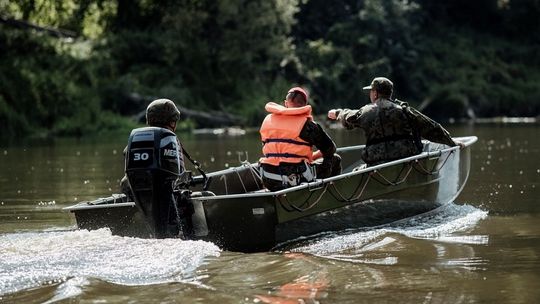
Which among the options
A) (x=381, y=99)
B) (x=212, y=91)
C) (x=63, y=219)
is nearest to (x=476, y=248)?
(x=381, y=99)

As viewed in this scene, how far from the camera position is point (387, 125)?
8.92 meters

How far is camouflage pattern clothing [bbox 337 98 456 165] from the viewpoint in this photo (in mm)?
8891

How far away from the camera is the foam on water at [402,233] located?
7.01 metres

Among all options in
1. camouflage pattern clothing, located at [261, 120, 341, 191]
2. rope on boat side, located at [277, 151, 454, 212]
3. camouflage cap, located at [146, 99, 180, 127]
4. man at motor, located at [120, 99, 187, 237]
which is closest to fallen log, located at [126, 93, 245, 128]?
rope on boat side, located at [277, 151, 454, 212]

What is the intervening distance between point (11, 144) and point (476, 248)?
17.2 metres

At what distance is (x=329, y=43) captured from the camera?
4050cm

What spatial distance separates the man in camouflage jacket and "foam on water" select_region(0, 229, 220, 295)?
276cm

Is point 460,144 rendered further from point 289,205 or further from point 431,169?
point 289,205

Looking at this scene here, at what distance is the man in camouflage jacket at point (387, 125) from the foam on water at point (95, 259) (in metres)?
2.76

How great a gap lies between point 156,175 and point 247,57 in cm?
2804

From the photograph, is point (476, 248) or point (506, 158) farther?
point (506, 158)

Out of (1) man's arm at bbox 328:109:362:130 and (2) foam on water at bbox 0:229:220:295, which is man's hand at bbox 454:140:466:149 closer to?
(1) man's arm at bbox 328:109:362:130

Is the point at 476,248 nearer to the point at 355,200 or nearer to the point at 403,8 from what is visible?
the point at 355,200

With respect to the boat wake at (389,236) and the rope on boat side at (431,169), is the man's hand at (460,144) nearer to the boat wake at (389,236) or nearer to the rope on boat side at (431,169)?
the rope on boat side at (431,169)
